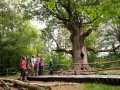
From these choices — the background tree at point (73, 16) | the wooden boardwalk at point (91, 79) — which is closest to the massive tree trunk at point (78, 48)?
the background tree at point (73, 16)

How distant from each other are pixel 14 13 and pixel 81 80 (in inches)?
619

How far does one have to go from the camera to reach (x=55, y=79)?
27.2 feet

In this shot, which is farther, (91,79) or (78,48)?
(78,48)

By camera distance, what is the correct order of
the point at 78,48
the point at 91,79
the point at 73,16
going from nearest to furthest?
the point at 91,79, the point at 73,16, the point at 78,48

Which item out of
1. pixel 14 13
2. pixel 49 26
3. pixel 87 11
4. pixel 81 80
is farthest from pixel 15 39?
pixel 87 11

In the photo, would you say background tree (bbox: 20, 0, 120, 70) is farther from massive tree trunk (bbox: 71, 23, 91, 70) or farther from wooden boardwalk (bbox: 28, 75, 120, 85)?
wooden boardwalk (bbox: 28, 75, 120, 85)

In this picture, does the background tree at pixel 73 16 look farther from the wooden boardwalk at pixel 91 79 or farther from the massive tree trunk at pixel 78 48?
the wooden boardwalk at pixel 91 79

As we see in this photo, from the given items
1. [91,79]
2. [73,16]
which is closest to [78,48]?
[73,16]

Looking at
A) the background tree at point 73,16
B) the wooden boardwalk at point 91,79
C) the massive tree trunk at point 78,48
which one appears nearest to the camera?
the wooden boardwalk at point 91,79

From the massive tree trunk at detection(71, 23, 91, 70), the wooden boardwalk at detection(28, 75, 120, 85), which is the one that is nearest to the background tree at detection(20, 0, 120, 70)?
the massive tree trunk at detection(71, 23, 91, 70)

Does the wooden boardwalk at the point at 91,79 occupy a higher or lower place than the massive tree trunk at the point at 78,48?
lower

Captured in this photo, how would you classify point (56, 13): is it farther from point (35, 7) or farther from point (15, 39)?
point (15, 39)

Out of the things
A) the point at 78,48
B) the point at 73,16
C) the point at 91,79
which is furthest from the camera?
the point at 78,48

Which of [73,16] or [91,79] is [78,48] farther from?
[91,79]
